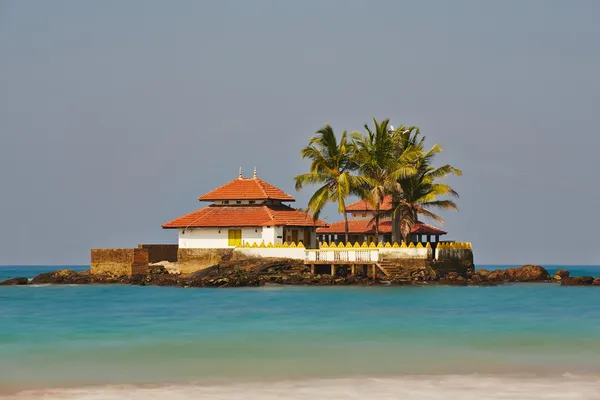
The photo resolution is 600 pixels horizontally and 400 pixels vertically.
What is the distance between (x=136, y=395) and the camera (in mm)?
18641

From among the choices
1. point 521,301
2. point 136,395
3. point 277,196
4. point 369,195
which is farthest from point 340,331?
point 277,196

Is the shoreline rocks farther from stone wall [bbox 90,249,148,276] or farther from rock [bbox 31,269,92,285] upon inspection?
rock [bbox 31,269,92,285]

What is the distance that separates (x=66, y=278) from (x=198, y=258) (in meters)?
10.3

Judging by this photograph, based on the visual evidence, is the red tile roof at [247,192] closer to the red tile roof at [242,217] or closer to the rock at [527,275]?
the red tile roof at [242,217]

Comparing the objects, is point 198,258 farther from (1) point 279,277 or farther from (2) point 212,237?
(1) point 279,277

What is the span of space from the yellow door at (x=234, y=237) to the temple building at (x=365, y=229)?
5.63 metres

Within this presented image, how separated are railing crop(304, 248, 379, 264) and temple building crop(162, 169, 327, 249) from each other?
2036mm

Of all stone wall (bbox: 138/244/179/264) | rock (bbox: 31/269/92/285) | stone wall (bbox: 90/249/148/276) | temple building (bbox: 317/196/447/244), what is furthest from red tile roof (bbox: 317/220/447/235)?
rock (bbox: 31/269/92/285)

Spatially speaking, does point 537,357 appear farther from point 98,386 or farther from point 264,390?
point 98,386

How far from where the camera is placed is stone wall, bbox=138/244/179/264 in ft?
183

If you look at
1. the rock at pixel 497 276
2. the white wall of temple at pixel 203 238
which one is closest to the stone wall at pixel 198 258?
the white wall of temple at pixel 203 238

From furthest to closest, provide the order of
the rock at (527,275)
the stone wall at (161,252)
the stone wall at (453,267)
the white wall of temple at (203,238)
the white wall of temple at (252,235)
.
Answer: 1. the rock at (527,275)
2. the stone wall at (161,252)
3. the white wall of temple at (203,238)
4. the white wall of temple at (252,235)
5. the stone wall at (453,267)

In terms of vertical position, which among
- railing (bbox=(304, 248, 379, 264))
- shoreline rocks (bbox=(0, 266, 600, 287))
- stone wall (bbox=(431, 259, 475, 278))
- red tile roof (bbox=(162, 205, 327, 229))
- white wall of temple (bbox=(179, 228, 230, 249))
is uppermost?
red tile roof (bbox=(162, 205, 327, 229))

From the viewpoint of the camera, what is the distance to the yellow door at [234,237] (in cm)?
5181
